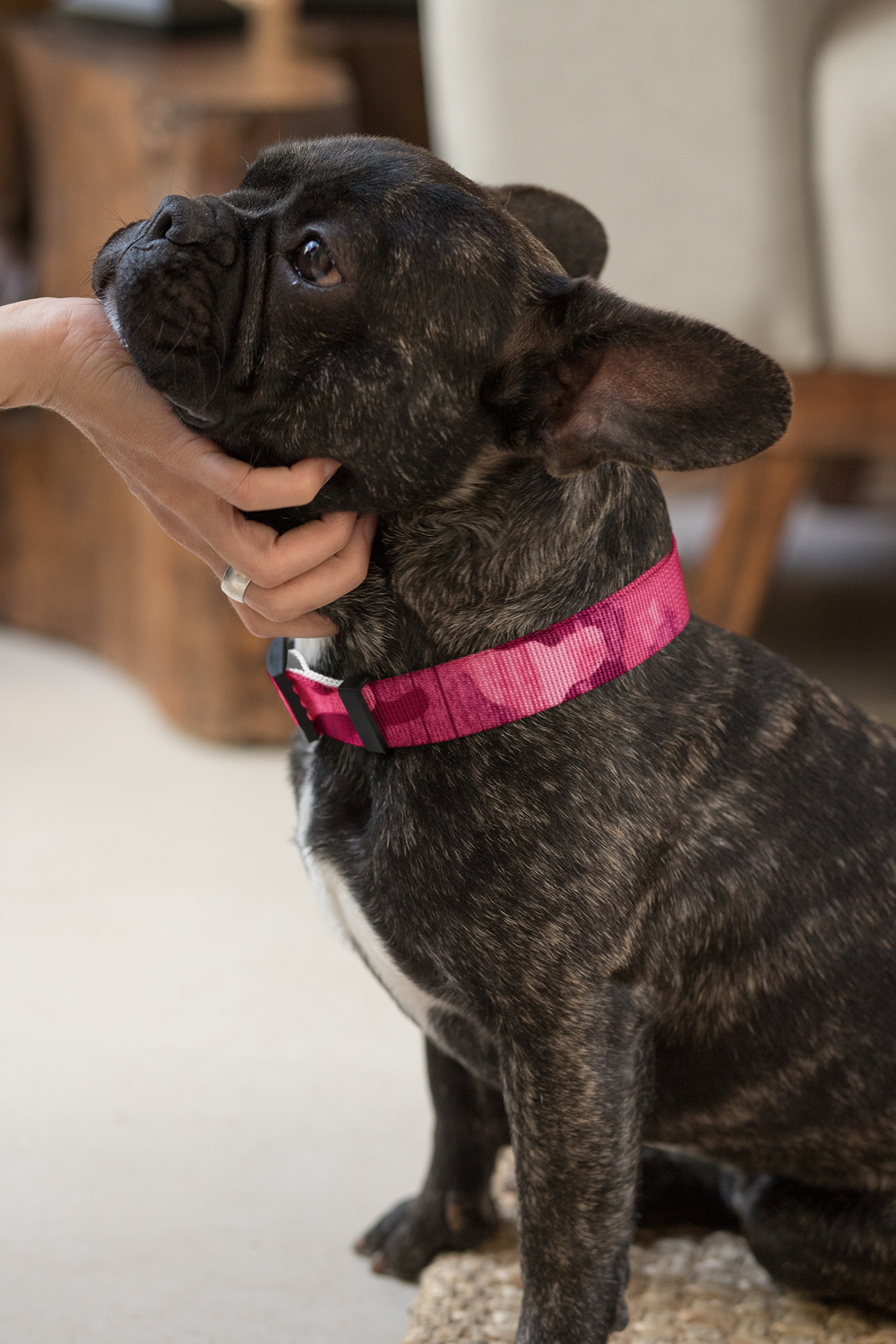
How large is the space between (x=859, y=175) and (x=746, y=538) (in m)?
0.67

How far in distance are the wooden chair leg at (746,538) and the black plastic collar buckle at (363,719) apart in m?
1.51

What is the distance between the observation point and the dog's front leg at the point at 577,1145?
3.74 feet

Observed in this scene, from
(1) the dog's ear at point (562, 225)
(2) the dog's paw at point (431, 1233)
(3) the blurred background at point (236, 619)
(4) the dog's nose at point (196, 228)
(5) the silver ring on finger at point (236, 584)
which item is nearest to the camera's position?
(4) the dog's nose at point (196, 228)

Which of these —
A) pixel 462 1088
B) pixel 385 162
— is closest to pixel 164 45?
pixel 385 162

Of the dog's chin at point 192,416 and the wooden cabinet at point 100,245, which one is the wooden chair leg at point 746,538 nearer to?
the wooden cabinet at point 100,245

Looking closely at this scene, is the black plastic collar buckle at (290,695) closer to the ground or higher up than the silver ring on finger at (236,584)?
closer to the ground

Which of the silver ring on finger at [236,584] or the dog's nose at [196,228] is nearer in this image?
the dog's nose at [196,228]

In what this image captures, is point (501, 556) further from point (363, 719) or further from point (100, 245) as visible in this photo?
point (100, 245)

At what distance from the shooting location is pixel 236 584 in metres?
1.26

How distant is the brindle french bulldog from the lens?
1.10 meters

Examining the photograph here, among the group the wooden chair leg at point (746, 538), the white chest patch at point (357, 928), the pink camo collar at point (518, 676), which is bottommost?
the wooden chair leg at point (746, 538)

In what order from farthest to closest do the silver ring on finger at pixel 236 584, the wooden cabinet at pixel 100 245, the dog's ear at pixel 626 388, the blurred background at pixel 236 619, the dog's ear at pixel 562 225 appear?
the wooden cabinet at pixel 100 245 < the blurred background at pixel 236 619 < the dog's ear at pixel 562 225 < the silver ring on finger at pixel 236 584 < the dog's ear at pixel 626 388

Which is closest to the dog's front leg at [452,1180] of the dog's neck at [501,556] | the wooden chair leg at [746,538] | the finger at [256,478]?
the dog's neck at [501,556]

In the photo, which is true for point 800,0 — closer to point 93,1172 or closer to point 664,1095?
point 664,1095
